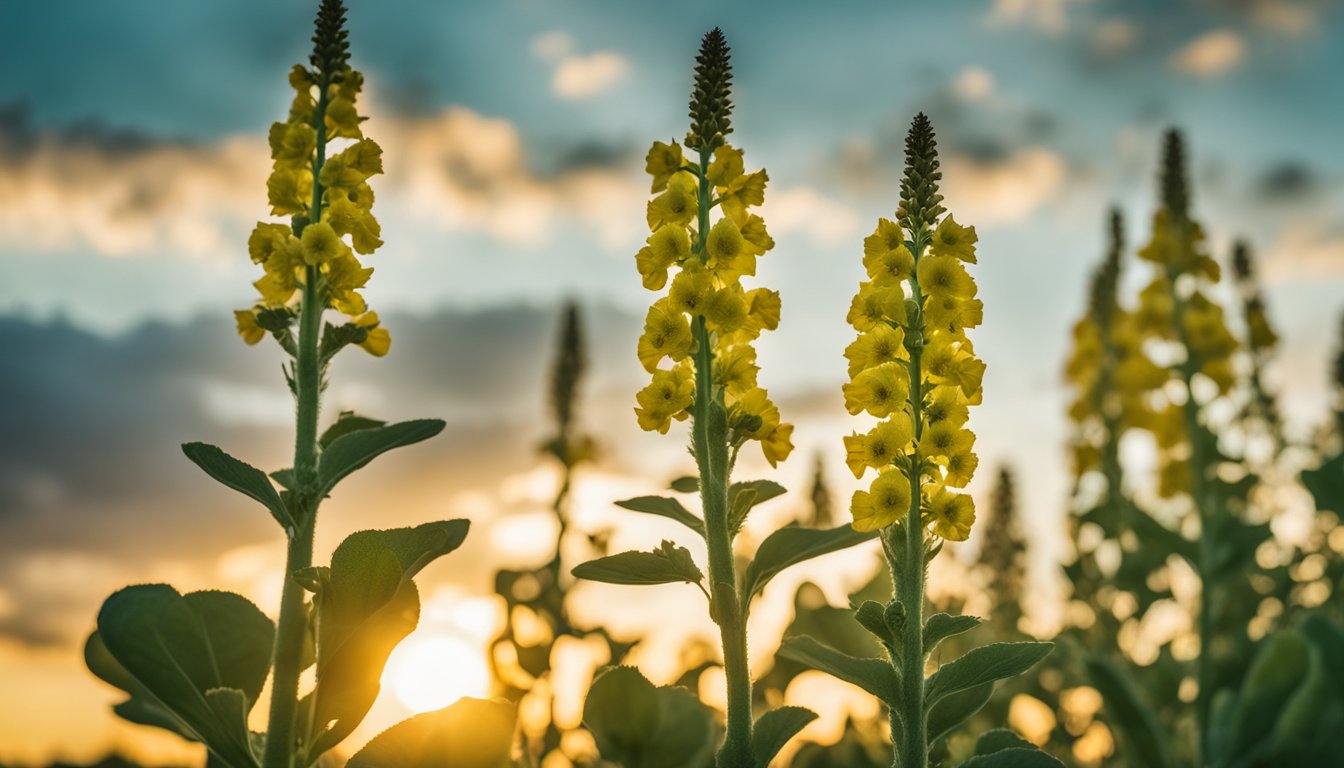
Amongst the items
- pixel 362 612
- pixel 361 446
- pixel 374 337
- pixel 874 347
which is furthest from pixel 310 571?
pixel 874 347

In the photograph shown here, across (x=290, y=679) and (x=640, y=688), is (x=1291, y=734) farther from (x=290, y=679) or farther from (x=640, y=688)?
(x=290, y=679)

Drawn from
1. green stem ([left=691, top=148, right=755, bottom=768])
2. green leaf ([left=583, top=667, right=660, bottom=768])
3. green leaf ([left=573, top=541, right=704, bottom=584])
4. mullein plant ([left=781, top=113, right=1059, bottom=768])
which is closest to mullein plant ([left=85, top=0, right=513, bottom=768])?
green leaf ([left=583, top=667, right=660, bottom=768])

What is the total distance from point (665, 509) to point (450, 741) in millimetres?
544

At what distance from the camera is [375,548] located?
1.79 metres

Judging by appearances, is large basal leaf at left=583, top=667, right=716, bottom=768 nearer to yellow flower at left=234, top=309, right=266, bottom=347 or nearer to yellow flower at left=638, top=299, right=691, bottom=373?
yellow flower at left=638, top=299, right=691, bottom=373

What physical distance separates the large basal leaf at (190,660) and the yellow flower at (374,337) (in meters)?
0.56

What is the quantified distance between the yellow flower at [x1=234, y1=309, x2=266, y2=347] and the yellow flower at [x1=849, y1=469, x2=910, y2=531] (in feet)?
3.95

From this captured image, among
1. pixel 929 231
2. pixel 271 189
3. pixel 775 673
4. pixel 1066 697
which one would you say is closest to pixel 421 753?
pixel 271 189

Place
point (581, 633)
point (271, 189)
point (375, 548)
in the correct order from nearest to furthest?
1. point (375, 548)
2. point (271, 189)
3. point (581, 633)

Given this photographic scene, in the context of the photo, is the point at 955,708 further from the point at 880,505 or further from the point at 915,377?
the point at 915,377

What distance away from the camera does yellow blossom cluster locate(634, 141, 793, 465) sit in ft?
6.10

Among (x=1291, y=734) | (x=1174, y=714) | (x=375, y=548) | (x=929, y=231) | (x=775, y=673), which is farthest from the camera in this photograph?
(x=1174, y=714)

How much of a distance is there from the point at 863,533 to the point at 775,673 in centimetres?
167

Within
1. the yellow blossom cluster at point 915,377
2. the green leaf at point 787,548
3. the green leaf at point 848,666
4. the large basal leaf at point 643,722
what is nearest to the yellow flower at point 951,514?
the yellow blossom cluster at point 915,377
